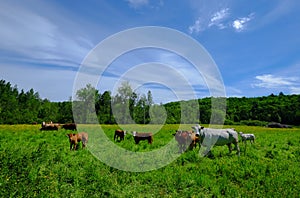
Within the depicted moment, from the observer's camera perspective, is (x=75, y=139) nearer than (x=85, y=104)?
Yes

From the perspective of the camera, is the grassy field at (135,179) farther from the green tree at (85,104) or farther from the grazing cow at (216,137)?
the green tree at (85,104)

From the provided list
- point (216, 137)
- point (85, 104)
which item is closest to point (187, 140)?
point (216, 137)

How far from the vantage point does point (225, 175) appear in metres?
7.66

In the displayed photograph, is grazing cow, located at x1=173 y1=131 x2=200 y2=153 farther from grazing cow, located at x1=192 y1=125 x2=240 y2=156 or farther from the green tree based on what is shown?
the green tree

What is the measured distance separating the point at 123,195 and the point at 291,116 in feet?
275

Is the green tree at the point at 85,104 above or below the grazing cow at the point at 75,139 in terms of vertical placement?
above

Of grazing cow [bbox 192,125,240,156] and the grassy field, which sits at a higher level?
grazing cow [bbox 192,125,240,156]

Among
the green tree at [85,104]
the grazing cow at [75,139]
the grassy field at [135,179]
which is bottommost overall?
the grassy field at [135,179]

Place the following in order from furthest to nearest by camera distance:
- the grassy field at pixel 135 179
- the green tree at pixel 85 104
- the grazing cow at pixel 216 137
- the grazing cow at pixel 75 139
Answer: the green tree at pixel 85 104, the grazing cow at pixel 75 139, the grazing cow at pixel 216 137, the grassy field at pixel 135 179

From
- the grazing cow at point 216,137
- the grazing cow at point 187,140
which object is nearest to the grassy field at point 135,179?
the grazing cow at point 216,137

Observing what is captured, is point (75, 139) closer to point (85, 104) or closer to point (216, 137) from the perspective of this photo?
point (216, 137)

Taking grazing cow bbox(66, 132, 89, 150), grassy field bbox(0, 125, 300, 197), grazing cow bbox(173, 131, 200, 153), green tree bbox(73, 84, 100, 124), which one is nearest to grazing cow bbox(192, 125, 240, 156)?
grazing cow bbox(173, 131, 200, 153)

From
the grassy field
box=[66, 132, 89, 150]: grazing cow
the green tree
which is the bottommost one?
the grassy field

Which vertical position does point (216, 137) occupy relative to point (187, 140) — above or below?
above
